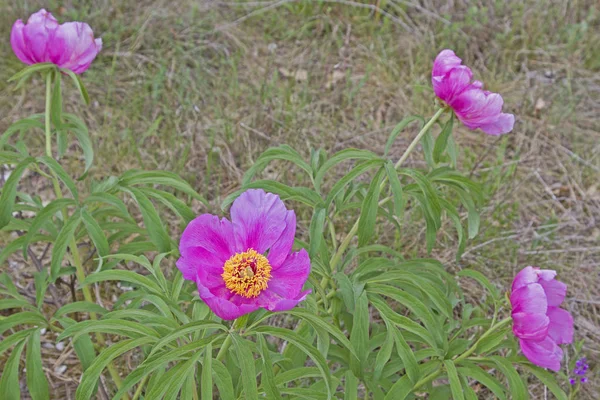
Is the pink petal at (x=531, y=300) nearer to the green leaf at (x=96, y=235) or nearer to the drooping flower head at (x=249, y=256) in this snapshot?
the drooping flower head at (x=249, y=256)

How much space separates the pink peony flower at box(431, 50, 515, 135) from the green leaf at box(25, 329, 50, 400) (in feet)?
3.48

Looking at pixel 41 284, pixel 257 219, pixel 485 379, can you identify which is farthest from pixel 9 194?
pixel 485 379

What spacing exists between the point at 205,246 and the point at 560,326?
82 centimetres

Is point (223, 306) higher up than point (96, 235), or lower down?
higher up

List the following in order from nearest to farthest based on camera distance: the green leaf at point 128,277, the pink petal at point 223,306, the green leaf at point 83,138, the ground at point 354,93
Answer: the pink petal at point 223,306 → the green leaf at point 128,277 → the green leaf at point 83,138 → the ground at point 354,93

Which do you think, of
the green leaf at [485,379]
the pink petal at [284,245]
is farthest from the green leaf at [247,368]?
the green leaf at [485,379]

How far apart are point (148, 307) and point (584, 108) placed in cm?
249

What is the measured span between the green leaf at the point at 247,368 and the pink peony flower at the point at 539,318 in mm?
608

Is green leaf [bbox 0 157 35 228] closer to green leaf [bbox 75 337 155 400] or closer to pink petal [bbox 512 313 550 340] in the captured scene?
green leaf [bbox 75 337 155 400]

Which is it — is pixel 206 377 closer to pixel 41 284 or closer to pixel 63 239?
pixel 63 239

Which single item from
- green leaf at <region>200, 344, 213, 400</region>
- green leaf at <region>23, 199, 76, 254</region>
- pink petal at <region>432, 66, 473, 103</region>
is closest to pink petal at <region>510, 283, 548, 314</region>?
pink petal at <region>432, 66, 473, 103</region>

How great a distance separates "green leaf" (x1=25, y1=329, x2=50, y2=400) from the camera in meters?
1.65

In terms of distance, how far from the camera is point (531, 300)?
1536 millimetres

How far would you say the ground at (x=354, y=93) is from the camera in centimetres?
294
